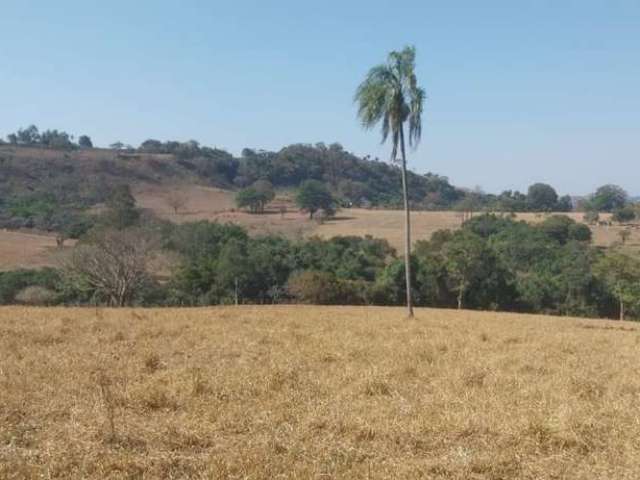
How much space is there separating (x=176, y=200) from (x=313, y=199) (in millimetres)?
25144

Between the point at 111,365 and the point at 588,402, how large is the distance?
21.1ft

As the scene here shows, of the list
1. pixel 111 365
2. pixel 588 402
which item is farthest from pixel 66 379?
pixel 588 402

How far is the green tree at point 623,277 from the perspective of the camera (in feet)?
132

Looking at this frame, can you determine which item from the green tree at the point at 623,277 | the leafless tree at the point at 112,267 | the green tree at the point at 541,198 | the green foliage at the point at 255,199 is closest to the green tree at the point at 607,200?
the green tree at the point at 541,198

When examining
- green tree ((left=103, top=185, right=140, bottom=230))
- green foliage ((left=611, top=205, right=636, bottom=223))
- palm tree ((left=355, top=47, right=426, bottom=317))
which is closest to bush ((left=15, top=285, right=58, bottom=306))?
green tree ((left=103, top=185, right=140, bottom=230))

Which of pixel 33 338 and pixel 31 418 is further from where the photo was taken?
pixel 33 338

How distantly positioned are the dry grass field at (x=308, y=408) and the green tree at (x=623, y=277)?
32.0 m

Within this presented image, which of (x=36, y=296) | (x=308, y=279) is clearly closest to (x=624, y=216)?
(x=308, y=279)

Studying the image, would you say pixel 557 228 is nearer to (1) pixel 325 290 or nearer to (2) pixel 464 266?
(2) pixel 464 266

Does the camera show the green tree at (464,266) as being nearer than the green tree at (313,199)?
Yes

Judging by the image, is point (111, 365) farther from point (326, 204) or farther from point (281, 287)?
point (326, 204)

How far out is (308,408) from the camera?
6.68 m

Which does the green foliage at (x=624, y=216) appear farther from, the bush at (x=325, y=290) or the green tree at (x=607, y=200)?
the bush at (x=325, y=290)

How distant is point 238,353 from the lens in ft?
34.1
